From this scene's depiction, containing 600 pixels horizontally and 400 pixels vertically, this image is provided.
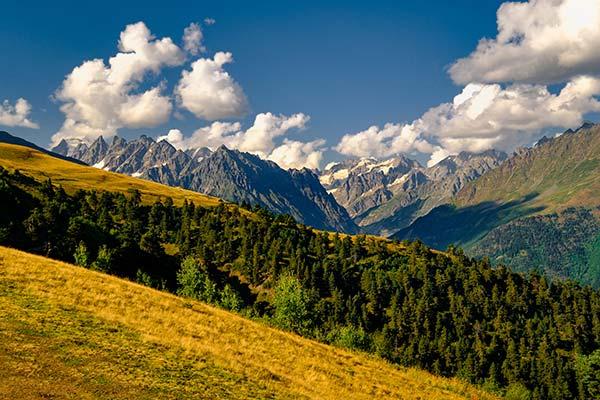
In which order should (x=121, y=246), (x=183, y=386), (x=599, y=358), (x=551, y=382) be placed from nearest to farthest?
(x=183, y=386)
(x=599, y=358)
(x=121, y=246)
(x=551, y=382)

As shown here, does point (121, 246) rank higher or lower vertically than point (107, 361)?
lower

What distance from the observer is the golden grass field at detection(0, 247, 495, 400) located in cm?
2089

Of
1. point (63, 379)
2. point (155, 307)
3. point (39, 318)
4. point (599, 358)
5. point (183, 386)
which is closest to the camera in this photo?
point (63, 379)

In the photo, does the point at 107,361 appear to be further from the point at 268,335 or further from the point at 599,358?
the point at 599,358

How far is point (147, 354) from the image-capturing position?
26.1 meters

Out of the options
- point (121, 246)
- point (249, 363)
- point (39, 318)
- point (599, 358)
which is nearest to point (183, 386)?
point (249, 363)

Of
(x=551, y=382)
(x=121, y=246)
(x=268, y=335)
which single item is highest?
(x=268, y=335)

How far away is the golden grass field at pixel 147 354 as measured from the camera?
20891 millimetres

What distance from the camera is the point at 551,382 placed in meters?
196

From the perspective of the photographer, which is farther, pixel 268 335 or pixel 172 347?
pixel 268 335

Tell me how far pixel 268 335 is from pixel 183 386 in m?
19.1

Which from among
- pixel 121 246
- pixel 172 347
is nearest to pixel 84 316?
pixel 172 347

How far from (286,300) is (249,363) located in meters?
64.6

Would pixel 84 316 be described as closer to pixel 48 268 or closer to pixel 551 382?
pixel 48 268
